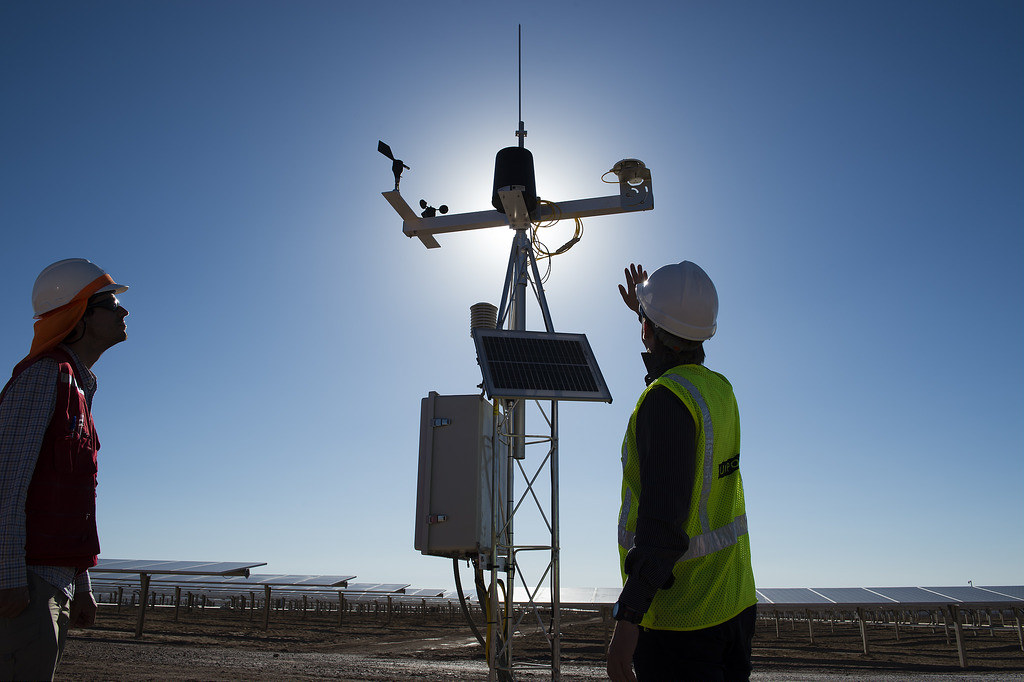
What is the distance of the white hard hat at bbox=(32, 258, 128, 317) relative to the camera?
3.08 metres

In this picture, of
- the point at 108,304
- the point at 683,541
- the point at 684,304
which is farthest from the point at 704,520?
the point at 108,304

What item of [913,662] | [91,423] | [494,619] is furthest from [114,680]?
[913,662]

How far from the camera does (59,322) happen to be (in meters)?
3.05

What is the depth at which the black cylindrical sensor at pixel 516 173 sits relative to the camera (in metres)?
8.47

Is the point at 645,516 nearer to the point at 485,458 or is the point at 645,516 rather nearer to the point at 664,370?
the point at 664,370

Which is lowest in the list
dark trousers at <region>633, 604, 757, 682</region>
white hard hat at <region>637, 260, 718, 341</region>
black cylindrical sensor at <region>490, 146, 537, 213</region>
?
dark trousers at <region>633, 604, 757, 682</region>

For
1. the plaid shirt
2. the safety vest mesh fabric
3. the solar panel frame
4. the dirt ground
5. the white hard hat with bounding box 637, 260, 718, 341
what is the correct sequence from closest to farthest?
the safety vest mesh fabric
the plaid shirt
the white hard hat with bounding box 637, 260, 718, 341
the solar panel frame
the dirt ground

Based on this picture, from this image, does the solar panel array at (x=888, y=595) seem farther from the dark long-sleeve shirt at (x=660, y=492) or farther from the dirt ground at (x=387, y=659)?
the dark long-sleeve shirt at (x=660, y=492)

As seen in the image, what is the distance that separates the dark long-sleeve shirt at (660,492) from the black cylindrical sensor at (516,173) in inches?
253

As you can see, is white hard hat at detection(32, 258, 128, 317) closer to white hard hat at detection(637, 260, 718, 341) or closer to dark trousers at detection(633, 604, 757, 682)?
white hard hat at detection(637, 260, 718, 341)

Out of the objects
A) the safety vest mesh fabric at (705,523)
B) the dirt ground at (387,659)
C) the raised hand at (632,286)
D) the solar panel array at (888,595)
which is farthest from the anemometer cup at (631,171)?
the solar panel array at (888,595)

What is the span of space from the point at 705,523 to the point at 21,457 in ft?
Answer: 8.52

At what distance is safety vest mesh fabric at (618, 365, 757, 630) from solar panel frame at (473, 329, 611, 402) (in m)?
3.75

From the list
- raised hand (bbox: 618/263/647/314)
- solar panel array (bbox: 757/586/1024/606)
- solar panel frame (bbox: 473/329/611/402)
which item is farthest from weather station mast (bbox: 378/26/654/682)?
solar panel array (bbox: 757/586/1024/606)
